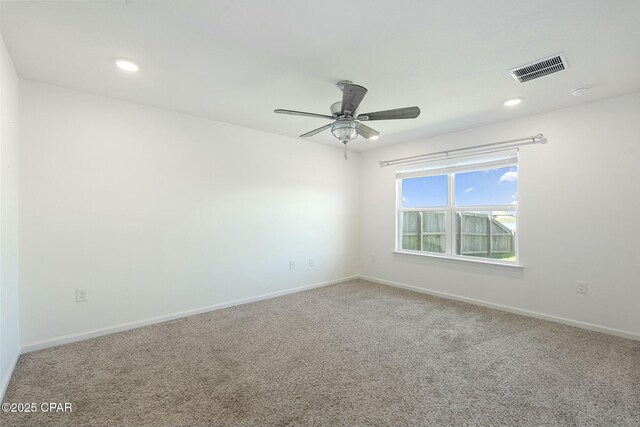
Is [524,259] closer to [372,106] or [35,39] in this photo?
[372,106]

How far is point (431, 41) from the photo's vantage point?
78.5 inches

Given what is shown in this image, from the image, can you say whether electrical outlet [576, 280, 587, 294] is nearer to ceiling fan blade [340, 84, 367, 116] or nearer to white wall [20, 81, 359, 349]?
ceiling fan blade [340, 84, 367, 116]

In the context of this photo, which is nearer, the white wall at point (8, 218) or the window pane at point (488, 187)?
the white wall at point (8, 218)

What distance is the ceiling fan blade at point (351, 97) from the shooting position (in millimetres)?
2141

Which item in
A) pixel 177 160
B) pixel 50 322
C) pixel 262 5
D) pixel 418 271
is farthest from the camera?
pixel 418 271

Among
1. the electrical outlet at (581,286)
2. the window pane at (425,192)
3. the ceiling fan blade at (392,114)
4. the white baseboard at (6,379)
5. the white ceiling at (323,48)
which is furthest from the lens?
the window pane at (425,192)

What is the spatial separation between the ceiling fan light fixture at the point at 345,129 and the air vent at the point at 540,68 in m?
1.35

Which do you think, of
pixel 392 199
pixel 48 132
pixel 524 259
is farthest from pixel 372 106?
pixel 48 132

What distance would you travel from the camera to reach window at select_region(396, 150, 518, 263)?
12.4 feet

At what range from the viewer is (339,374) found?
87.0 inches

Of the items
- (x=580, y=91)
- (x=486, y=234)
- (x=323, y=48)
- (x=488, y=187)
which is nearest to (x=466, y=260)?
(x=486, y=234)

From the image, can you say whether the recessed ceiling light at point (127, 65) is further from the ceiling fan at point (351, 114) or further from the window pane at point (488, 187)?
the window pane at point (488, 187)

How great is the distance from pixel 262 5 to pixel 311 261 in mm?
3619

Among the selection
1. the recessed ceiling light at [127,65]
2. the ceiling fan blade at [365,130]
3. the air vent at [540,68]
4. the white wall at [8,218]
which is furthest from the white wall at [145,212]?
the air vent at [540,68]
